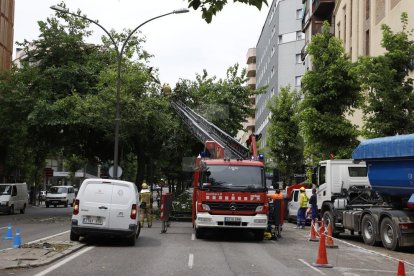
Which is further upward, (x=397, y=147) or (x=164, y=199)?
(x=397, y=147)

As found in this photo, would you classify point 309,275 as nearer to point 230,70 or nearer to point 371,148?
point 371,148

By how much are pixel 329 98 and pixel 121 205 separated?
14.1m

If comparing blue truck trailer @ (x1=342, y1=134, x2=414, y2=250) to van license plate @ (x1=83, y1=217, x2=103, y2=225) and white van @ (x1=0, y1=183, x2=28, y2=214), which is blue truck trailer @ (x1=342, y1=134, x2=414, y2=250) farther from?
white van @ (x1=0, y1=183, x2=28, y2=214)

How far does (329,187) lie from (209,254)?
29.3ft

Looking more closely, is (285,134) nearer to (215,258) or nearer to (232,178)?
(232,178)

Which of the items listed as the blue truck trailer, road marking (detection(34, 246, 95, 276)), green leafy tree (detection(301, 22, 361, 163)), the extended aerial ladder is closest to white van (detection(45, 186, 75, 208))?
the extended aerial ladder

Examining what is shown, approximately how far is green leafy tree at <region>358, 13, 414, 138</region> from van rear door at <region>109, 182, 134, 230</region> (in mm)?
10422

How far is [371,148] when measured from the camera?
1762cm

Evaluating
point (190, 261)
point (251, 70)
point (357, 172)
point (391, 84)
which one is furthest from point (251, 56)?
point (190, 261)

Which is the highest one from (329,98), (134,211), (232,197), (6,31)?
(6,31)

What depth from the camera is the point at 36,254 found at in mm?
12547

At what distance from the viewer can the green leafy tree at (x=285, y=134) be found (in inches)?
1694

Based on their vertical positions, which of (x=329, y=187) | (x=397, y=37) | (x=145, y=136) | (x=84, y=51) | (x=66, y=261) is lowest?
(x=66, y=261)

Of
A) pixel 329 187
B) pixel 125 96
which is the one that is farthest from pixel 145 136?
pixel 329 187
